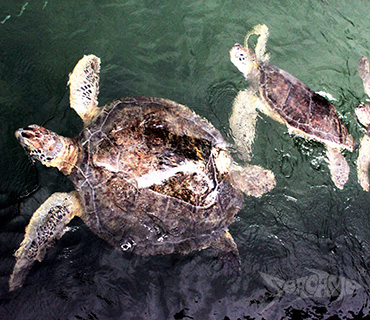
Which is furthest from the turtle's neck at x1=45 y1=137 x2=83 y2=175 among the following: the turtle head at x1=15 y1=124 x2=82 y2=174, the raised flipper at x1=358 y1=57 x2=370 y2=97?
the raised flipper at x1=358 y1=57 x2=370 y2=97

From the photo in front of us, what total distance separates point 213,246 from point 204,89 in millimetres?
2111

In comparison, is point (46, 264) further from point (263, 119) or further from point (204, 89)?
point (263, 119)

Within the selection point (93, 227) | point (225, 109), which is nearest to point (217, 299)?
point (93, 227)

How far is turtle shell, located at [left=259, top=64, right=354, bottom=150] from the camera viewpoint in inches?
165

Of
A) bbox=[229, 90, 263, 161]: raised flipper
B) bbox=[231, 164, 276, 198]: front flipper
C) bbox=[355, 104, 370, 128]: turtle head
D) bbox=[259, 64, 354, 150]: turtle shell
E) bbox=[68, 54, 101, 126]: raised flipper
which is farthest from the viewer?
bbox=[355, 104, 370, 128]: turtle head

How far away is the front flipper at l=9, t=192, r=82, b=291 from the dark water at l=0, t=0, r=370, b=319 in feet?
0.43

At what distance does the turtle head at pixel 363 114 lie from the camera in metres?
4.48

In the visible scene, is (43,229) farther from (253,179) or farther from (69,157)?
(253,179)

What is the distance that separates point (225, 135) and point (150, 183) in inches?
60.8

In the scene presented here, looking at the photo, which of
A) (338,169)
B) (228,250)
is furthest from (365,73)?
(228,250)

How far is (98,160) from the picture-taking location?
2.96m

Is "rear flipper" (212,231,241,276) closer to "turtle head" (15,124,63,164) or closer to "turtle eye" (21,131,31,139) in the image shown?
"turtle head" (15,124,63,164)

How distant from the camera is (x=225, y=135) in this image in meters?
4.02

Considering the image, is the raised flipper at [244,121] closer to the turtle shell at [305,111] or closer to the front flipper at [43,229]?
the turtle shell at [305,111]
